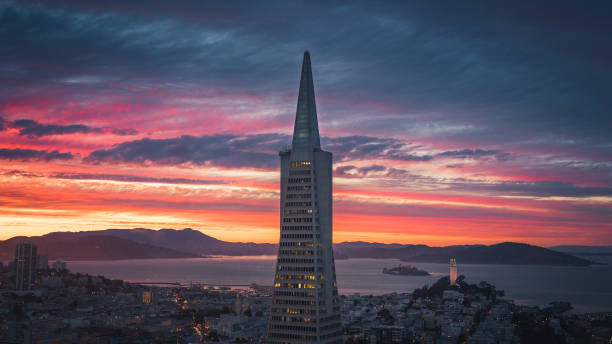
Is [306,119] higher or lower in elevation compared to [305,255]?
higher

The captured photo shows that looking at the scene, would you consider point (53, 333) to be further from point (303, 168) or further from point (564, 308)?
point (564, 308)

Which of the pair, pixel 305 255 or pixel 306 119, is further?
pixel 306 119

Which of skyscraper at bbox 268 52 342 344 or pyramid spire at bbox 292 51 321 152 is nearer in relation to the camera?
skyscraper at bbox 268 52 342 344

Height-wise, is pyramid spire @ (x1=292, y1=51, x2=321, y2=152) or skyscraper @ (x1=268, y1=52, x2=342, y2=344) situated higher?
pyramid spire @ (x1=292, y1=51, x2=321, y2=152)

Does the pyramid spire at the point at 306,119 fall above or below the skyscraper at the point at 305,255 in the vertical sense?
above
